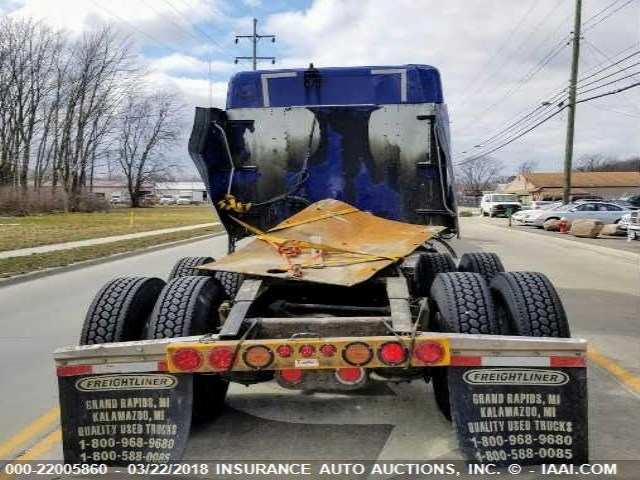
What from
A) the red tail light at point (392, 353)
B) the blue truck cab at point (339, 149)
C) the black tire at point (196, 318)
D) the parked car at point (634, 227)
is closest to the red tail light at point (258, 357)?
the red tail light at point (392, 353)

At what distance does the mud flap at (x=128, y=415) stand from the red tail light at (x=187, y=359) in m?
0.19

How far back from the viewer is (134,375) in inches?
136

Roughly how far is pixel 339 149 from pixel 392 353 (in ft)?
11.6

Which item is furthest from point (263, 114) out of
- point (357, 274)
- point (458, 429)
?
point (458, 429)

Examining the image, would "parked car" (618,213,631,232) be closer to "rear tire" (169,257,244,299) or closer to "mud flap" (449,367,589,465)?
"rear tire" (169,257,244,299)

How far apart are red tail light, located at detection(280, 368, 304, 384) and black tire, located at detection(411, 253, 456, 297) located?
83.4 inches

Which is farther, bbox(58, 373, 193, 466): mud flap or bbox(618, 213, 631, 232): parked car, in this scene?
bbox(618, 213, 631, 232): parked car

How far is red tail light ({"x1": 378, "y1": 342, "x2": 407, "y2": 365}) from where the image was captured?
3.27 meters

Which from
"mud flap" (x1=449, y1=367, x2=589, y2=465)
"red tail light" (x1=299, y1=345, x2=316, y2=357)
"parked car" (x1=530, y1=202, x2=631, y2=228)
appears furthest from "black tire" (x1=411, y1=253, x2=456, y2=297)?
"parked car" (x1=530, y1=202, x2=631, y2=228)

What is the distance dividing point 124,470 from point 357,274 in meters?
Result: 1.90

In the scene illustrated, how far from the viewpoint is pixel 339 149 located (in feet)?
21.3

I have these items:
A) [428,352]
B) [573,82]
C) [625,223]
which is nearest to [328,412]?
[428,352]

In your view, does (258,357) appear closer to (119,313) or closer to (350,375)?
(350,375)

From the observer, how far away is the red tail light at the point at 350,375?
3.34m
